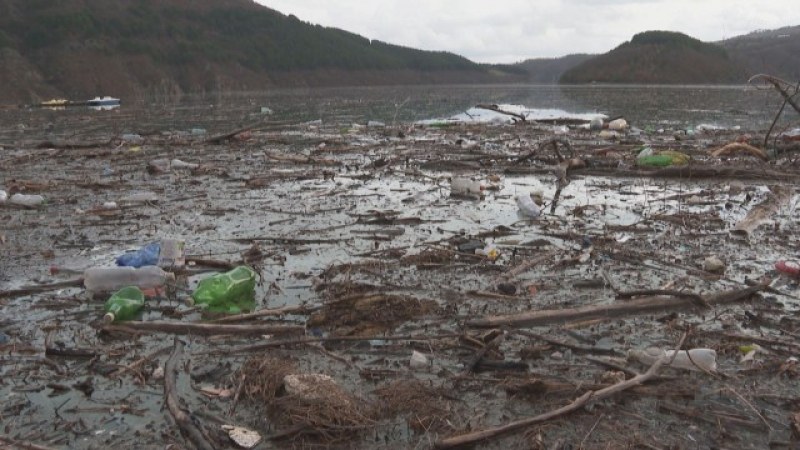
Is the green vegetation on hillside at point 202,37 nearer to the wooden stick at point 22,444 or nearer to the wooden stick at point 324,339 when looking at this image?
the wooden stick at point 324,339

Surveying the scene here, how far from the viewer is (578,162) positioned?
8.77m

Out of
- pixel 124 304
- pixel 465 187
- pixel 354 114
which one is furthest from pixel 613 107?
pixel 124 304

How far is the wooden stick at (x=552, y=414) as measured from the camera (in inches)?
86.3

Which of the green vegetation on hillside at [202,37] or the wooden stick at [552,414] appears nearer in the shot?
the wooden stick at [552,414]

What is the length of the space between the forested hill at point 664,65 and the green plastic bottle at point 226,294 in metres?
99.9

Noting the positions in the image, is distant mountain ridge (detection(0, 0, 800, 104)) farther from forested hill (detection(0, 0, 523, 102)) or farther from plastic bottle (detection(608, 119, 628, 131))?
plastic bottle (detection(608, 119, 628, 131))

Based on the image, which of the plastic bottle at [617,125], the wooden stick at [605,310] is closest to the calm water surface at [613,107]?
the plastic bottle at [617,125]

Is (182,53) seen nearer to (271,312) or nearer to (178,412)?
(271,312)

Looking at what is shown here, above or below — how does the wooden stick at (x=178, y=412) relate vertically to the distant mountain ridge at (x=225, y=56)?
below

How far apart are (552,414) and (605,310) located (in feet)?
4.18

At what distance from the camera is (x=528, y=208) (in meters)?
6.14

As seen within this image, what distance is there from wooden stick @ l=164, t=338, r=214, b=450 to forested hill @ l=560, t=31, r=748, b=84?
331ft

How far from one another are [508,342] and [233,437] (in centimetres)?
154

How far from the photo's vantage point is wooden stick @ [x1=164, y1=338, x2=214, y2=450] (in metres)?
2.24
